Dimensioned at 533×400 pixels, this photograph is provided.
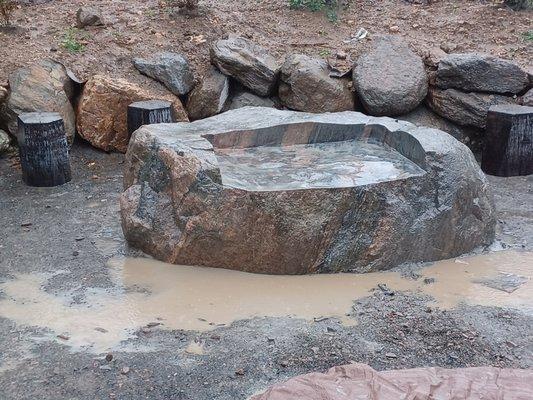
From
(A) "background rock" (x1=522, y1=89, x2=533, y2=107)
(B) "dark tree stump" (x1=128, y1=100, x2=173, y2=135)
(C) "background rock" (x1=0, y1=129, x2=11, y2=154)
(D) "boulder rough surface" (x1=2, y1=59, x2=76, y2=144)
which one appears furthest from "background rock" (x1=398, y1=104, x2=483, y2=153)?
(C) "background rock" (x1=0, y1=129, x2=11, y2=154)

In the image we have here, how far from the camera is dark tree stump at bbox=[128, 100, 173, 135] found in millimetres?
6562

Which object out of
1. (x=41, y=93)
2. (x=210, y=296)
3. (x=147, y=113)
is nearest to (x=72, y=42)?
(x=41, y=93)

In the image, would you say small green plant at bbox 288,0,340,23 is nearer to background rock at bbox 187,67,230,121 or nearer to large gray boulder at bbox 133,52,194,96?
background rock at bbox 187,67,230,121

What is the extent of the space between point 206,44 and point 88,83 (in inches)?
59.4

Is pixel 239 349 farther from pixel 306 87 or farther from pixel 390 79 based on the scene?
pixel 390 79

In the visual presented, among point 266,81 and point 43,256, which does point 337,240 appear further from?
point 266,81

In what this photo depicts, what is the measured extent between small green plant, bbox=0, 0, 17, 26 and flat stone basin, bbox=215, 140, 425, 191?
12.0ft

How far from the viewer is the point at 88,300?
419 centimetres

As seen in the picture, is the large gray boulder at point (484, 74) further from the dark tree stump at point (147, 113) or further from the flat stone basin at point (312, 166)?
the dark tree stump at point (147, 113)

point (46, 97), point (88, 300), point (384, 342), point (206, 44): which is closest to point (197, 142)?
point (88, 300)

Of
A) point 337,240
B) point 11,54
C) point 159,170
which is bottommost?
point 337,240

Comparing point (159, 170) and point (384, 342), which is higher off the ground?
point (159, 170)

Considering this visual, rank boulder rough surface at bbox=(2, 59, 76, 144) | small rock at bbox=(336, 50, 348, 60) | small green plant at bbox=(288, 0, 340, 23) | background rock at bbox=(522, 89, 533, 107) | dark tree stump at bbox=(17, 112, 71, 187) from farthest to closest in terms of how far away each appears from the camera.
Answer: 1. small green plant at bbox=(288, 0, 340, 23)
2. small rock at bbox=(336, 50, 348, 60)
3. background rock at bbox=(522, 89, 533, 107)
4. boulder rough surface at bbox=(2, 59, 76, 144)
5. dark tree stump at bbox=(17, 112, 71, 187)

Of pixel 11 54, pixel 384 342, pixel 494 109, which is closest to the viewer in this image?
pixel 384 342
